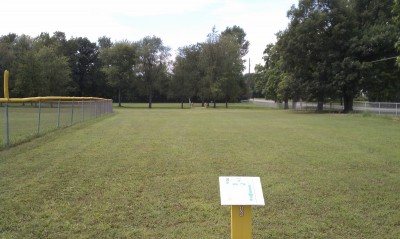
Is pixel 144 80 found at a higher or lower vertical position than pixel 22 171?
higher

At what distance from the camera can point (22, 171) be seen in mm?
7516

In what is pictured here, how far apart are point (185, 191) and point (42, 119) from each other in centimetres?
1555

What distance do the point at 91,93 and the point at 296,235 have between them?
256 feet

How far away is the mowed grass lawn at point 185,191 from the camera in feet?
15.1

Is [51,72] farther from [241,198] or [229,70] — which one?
[241,198]

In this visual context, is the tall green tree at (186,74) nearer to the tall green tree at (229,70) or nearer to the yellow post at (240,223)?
the tall green tree at (229,70)

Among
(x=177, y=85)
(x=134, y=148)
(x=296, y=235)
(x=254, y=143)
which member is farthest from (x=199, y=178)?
(x=177, y=85)

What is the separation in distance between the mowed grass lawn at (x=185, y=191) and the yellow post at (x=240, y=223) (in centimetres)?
128

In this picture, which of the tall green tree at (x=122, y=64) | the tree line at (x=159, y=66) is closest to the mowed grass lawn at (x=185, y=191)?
the tree line at (x=159, y=66)

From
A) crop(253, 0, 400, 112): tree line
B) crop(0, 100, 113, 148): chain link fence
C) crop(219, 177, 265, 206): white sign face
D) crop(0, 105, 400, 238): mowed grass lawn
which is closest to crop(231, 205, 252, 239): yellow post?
crop(219, 177, 265, 206): white sign face

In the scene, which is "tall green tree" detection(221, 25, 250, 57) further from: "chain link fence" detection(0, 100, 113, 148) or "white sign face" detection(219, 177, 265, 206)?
"white sign face" detection(219, 177, 265, 206)

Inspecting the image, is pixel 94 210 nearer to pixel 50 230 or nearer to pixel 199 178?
pixel 50 230

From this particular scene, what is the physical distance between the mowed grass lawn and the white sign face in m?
1.50

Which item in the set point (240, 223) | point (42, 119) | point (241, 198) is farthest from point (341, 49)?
point (241, 198)
